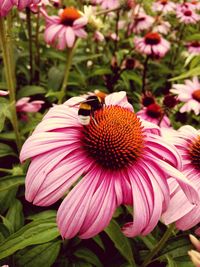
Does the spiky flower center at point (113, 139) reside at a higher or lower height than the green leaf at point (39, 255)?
higher

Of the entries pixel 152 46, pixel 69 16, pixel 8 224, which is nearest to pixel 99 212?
pixel 8 224

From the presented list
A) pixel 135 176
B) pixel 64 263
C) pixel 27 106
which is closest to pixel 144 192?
pixel 135 176

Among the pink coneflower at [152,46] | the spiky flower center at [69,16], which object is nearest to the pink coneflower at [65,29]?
the spiky flower center at [69,16]

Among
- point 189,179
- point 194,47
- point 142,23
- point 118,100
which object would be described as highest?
point 118,100

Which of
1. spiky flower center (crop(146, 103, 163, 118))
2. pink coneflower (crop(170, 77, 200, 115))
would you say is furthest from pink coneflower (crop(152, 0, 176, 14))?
spiky flower center (crop(146, 103, 163, 118))

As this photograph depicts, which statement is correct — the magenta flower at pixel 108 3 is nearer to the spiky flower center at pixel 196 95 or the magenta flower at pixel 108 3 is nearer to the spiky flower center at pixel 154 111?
the spiky flower center at pixel 196 95

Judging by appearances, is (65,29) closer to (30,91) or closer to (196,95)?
(30,91)
